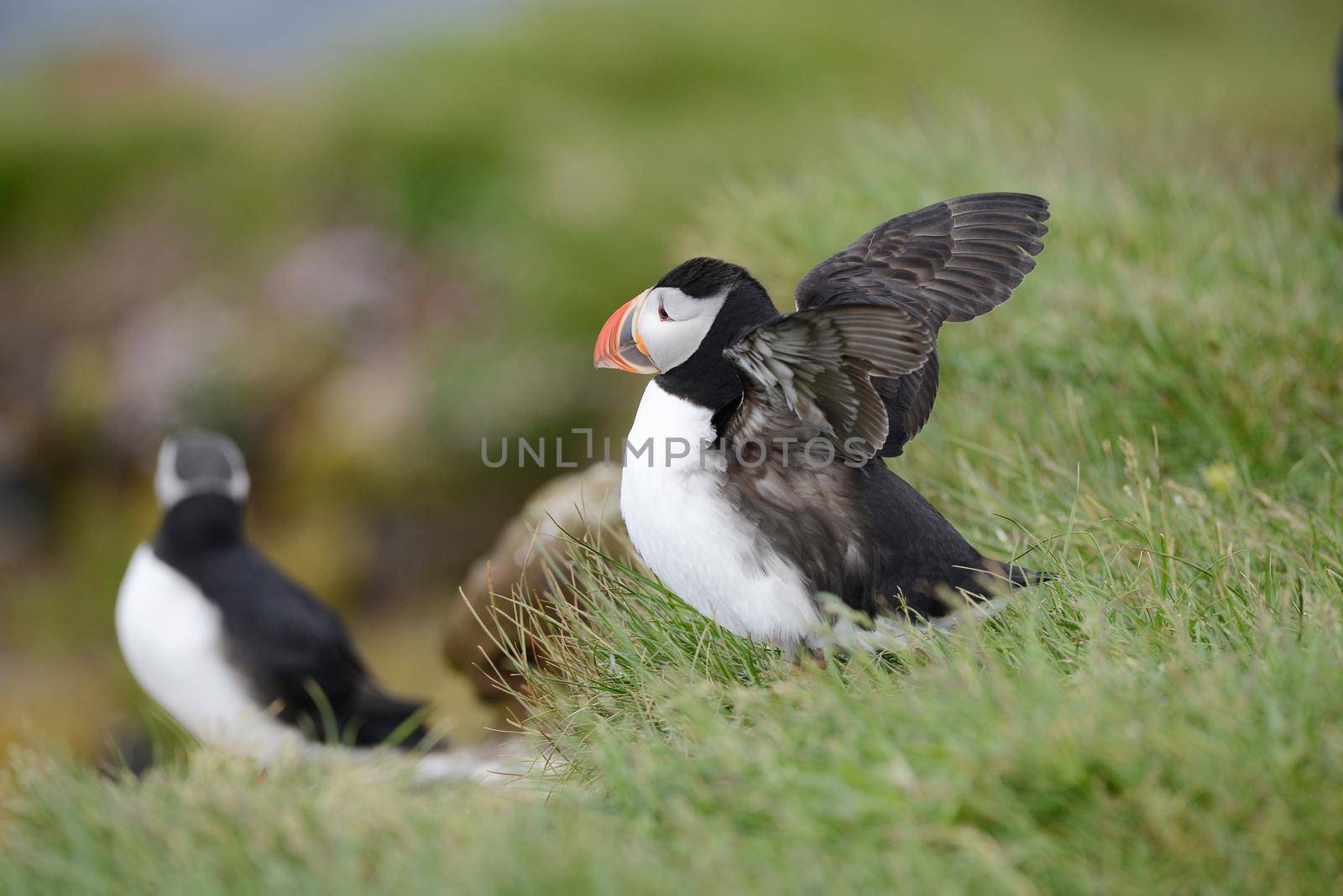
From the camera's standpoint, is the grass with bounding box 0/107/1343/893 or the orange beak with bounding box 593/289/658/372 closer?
the grass with bounding box 0/107/1343/893

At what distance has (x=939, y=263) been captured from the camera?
3096mm

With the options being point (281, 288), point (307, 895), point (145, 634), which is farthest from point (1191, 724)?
point (281, 288)

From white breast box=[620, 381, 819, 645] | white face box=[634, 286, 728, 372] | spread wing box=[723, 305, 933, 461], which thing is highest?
white face box=[634, 286, 728, 372]

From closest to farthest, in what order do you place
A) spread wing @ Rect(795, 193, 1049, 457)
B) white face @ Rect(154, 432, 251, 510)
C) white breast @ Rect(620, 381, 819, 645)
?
white breast @ Rect(620, 381, 819, 645) → spread wing @ Rect(795, 193, 1049, 457) → white face @ Rect(154, 432, 251, 510)

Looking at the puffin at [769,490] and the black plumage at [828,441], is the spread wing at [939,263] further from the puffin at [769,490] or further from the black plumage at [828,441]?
the puffin at [769,490]

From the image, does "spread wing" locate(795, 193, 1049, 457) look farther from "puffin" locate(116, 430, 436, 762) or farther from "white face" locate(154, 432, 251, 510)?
"white face" locate(154, 432, 251, 510)

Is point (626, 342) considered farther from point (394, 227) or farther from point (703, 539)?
point (394, 227)

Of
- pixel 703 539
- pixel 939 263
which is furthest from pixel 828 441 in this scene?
pixel 939 263

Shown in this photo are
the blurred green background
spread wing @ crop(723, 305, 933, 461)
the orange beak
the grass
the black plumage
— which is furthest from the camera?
the blurred green background

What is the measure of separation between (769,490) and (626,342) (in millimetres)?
477

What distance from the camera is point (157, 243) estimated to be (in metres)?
10.2

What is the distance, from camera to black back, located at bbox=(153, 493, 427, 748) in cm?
462

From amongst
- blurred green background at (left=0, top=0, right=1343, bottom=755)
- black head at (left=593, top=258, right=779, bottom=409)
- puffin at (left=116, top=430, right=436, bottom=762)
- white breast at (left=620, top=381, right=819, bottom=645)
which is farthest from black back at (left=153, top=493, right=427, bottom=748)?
black head at (left=593, top=258, right=779, bottom=409)

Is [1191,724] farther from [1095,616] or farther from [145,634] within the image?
[145,634]
